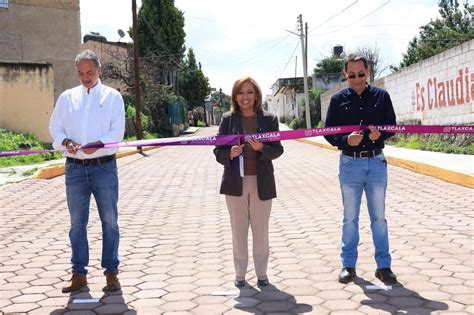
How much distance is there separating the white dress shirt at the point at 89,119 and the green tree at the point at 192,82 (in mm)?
56419

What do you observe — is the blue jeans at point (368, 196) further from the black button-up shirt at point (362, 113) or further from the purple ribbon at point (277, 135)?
the purple ribbon at point (277, 135)

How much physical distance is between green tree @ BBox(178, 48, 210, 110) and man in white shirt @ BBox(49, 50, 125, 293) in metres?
56.4

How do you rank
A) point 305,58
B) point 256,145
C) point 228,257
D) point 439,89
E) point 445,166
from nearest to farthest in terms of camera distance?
point 256,145, point 228,257, point 445,166, point 439,89, point 305,58

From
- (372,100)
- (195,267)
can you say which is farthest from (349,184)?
(195,267)

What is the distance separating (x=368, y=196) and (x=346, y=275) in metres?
0.64

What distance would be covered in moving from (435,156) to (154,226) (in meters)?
8.69

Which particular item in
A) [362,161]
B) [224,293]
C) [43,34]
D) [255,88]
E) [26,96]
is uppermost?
[43,34]

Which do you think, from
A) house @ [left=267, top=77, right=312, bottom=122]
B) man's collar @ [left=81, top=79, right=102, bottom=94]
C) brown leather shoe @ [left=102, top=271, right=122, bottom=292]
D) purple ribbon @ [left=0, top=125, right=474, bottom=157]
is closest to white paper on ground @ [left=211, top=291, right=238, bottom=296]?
brown leather shoe @ [left=102, top=271, right=122, bottom=292]

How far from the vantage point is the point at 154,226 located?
664 cm

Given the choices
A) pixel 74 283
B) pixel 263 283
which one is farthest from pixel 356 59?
pixel 74 283

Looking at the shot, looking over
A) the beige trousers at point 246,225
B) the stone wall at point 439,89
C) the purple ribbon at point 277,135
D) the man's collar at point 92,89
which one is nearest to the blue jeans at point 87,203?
the purple ribbon at point 277,135

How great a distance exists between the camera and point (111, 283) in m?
4.11

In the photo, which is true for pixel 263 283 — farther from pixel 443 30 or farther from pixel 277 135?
pixel 443 30

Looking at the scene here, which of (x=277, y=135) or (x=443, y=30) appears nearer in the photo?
(x=277, y=135)
